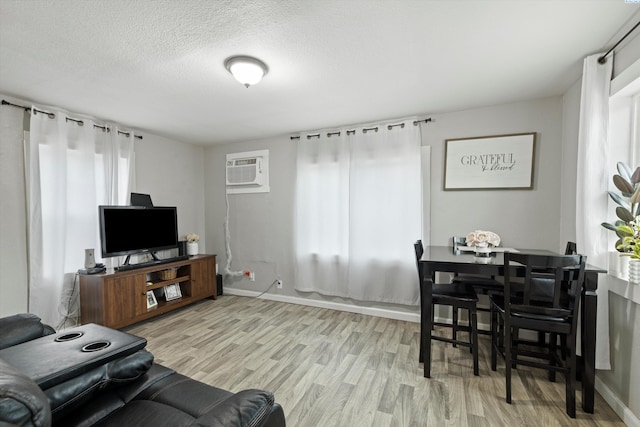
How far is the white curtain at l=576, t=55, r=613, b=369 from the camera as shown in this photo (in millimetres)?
1889

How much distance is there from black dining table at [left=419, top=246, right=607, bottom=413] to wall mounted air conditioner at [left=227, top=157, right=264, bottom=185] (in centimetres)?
269

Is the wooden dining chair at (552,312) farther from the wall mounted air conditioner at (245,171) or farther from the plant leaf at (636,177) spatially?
the wall mounted air conditioner at (245,171)

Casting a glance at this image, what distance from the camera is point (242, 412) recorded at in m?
0.86

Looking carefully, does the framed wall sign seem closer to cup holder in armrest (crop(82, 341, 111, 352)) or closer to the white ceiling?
the white ceiling

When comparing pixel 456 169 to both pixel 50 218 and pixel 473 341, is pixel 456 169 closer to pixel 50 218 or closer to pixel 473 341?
pixel 473 341

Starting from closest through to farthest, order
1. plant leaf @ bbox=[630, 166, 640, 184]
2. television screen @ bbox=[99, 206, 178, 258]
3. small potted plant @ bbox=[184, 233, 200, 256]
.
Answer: plant leaf @ bbox=[630, 166, 640, 184]
television screen @ bbox=[99, 206, 178, 258]
small potted plant @ bbox=[184, 233, 200, 256]

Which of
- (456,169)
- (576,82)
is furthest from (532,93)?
(456,169)

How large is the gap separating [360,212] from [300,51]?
2.01 m

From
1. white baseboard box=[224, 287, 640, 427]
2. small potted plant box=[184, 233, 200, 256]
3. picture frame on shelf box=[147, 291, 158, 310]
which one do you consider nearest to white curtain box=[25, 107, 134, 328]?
picture frame on shelf box=[147, 291, 158, 310]

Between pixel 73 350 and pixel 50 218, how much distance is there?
7.89ft

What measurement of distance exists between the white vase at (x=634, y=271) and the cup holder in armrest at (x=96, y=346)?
9.25 feet

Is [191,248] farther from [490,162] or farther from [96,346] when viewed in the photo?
[490,162]

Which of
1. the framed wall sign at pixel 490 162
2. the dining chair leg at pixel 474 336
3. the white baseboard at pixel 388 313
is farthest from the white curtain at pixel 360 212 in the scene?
the dining chair leg at pixel 474 336

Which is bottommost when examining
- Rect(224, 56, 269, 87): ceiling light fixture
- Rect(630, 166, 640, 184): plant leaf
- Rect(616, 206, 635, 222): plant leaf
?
Rect(616, 206, 635, 222): plant leaf
